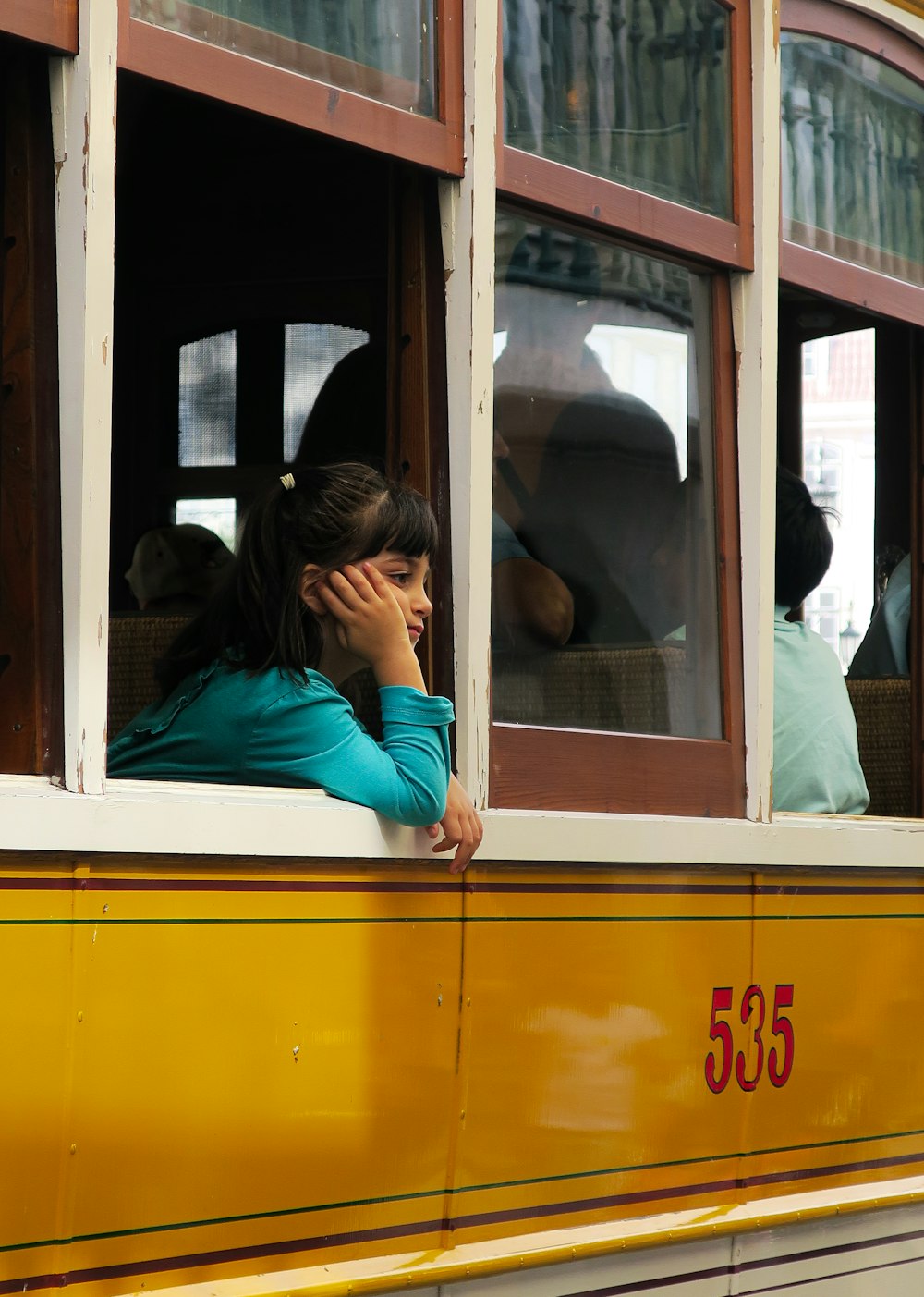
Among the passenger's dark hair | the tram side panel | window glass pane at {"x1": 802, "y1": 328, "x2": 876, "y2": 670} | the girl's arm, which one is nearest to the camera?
the tram side panel

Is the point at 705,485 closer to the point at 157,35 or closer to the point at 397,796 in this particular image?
the point at 397,796

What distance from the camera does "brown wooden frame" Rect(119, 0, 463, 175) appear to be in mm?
2662

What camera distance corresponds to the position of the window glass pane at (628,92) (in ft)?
10.9

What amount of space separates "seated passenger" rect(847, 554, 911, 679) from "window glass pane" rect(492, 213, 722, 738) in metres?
0.93

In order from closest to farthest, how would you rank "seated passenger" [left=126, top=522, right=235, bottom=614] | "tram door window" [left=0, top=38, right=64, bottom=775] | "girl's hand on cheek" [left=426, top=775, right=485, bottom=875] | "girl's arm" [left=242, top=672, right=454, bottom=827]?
"tram door window" [left=0, top=38, right=64, bottom=775]
"girl's arm" [left=242, top=672, right=454, bottom=827]
"girl's hand on cheek" [left=426, top=775, right=485, bottom=875]
"seated passenger" [left=126, top=522, right=235, bottom=614]

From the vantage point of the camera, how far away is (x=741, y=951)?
363 cm

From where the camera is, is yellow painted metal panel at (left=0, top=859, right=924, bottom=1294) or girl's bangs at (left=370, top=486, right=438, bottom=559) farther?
girl's bangs at (left=370, top=486, right=438, bottom=559)

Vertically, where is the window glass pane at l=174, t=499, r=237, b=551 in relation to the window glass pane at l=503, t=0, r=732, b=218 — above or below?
below

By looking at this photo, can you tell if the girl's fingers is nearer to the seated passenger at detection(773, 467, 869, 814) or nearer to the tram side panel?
the tram side panel

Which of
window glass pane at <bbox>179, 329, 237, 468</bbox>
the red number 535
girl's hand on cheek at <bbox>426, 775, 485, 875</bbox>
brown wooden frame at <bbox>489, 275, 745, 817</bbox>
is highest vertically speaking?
window glass pane at <bbox>179, 329, 237, 468</bbox>

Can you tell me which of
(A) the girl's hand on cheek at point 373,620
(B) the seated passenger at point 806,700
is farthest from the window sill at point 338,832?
(A) the girl's hand on cheek at point 373,620

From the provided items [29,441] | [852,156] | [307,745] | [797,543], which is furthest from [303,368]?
[29,441]

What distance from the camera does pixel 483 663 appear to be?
3143 millimetres

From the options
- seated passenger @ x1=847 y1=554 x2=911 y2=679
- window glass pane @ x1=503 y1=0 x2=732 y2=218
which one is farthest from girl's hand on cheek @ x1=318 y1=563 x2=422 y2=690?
seated passenger @ x1=847 y1=554 x2=911 y2=679
